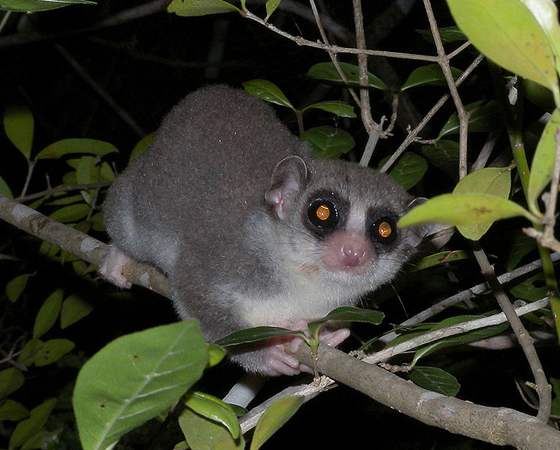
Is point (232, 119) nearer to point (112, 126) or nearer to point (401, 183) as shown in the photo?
point (401, 183)

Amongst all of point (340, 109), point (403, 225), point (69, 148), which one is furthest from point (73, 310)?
point (403, 225)

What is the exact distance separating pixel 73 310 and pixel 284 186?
2003 millimetres

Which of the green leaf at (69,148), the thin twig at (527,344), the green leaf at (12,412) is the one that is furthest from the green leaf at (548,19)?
the green leaf at (12,412)

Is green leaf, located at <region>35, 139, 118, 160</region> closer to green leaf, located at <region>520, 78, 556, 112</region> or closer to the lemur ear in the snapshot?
the lemur ear

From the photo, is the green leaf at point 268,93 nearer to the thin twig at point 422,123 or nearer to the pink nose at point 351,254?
the thin twig at point 422,123

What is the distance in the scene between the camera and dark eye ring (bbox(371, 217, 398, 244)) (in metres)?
2.62

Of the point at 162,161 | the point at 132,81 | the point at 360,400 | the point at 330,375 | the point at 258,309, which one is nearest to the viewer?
the point at 330,375

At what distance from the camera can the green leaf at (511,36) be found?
0.91 m

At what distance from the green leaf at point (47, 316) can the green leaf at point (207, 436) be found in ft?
9.23

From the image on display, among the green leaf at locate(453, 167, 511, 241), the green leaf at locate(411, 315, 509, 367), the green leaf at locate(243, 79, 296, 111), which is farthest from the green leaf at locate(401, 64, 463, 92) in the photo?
the green leaf at locate(411, 315, 509, 367)

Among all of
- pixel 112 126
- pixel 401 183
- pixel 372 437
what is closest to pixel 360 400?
pixel 372 437

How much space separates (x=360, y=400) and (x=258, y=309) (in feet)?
9.13

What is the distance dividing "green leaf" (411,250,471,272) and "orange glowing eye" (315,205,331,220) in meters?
0.54

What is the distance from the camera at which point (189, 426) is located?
1.59 metres
